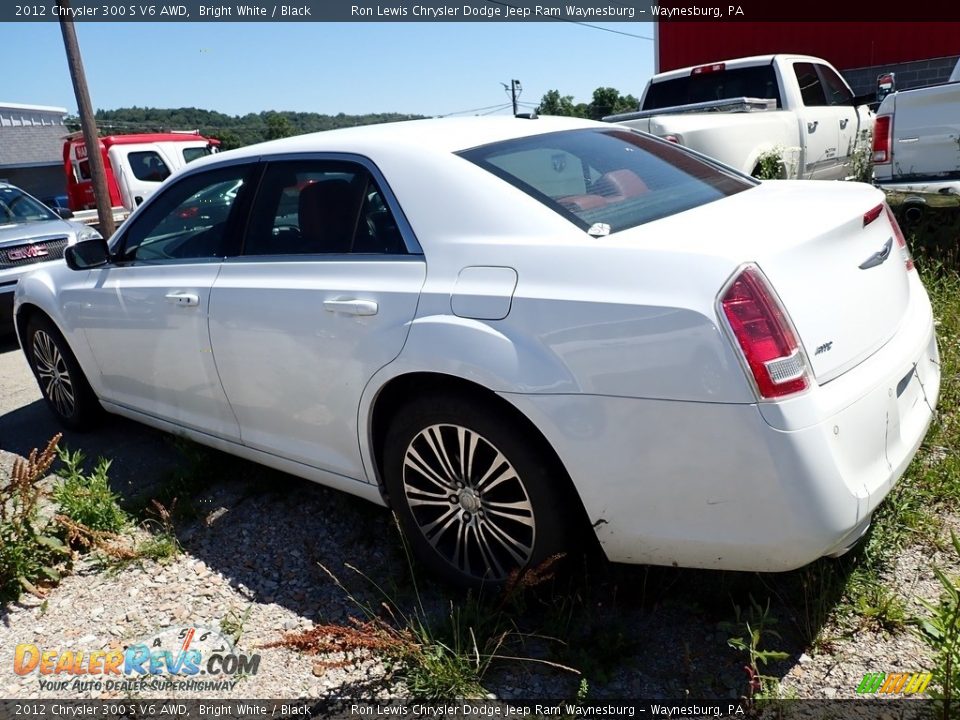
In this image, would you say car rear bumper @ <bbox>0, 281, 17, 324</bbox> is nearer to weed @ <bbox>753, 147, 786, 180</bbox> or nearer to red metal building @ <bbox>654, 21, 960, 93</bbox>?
weed @ <bbox>753, 147, 786, 180</bbox>

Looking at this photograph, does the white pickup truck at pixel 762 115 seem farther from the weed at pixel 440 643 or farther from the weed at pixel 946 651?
the weed at pixel 946 651

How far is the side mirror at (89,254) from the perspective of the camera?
4312 mm

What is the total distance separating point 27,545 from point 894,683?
11.0ft

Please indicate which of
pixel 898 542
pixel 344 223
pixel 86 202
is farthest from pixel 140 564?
pixel 86 202

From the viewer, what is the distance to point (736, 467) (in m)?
2.17

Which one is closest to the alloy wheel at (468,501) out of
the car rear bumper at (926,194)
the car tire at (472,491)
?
the car tire at (472,491)

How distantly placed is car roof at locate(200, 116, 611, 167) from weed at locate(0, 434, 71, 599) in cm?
172

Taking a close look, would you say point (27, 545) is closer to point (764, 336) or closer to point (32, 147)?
point (764, 336)

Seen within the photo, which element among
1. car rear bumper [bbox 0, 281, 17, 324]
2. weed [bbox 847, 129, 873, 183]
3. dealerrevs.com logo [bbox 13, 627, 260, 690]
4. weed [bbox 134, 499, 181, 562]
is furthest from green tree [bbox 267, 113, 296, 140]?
dealerrevs.com logo [bbox 13, 627, 260, 690]

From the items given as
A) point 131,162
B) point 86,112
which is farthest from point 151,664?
point 131,162

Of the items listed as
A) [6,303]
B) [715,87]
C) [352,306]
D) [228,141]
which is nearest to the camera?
[352,306]

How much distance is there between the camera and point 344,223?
3221 mm

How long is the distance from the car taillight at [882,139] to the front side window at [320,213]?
4663 millimetres

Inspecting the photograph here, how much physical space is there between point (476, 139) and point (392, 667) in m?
1.96
